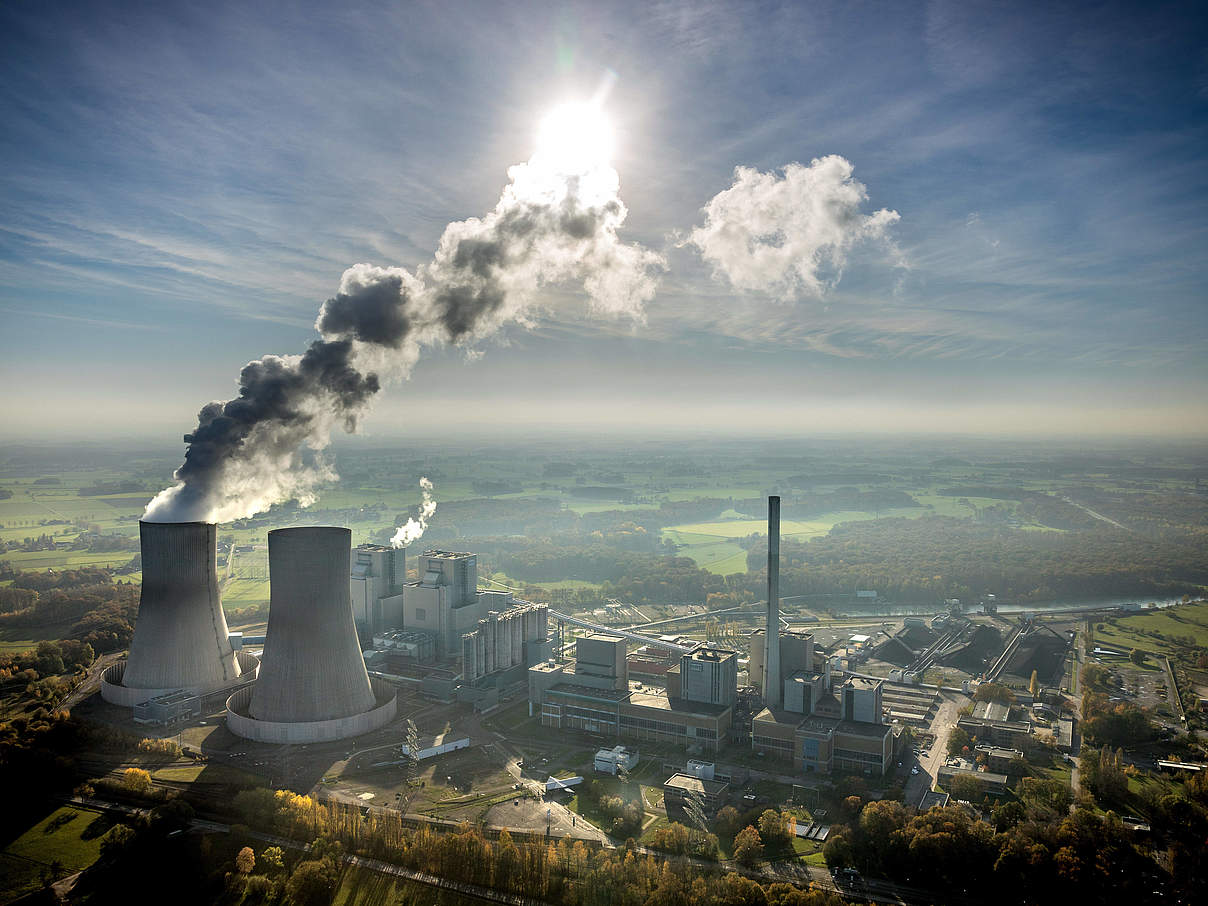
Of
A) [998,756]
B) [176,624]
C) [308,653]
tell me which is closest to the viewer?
[308,653]

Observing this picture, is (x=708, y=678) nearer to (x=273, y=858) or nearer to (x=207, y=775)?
(x=273, y=858)

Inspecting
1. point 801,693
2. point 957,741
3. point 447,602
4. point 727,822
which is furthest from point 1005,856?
point 447,602

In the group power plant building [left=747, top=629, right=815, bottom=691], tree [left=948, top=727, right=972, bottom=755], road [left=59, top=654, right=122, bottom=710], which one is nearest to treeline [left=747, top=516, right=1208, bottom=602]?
power plant building [left=747, top=629, right=815, bottom=691]

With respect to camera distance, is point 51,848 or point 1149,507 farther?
point 1149,507

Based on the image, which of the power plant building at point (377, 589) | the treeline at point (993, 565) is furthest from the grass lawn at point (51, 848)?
the treeline at point (993, 565)

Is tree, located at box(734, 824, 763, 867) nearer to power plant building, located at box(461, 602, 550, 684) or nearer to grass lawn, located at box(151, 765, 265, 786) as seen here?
grass lawn, located at box(151, 765, 265, 786)

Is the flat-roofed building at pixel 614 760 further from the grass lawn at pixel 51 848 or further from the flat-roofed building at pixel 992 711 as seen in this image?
the flat-roofed building at pixel 992 711
